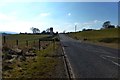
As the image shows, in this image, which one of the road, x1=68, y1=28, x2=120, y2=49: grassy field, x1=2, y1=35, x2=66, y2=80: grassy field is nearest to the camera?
x1=2, y1=35, x2=66, y2=80: grassy field

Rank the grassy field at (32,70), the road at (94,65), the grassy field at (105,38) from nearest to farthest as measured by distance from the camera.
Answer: the grassy field at (32,70)
the road at (94,65)
the grassy field at (105,38)

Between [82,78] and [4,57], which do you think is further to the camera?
[4,57]

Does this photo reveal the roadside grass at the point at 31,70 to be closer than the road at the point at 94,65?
Yes

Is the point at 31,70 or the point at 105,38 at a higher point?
the point at 105,38

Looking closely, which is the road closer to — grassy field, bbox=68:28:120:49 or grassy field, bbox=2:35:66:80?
grassy field, bbox=2:35:66:80

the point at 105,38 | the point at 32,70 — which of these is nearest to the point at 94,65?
the point at 32,70

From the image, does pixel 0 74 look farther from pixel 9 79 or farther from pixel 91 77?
pixel 91 77

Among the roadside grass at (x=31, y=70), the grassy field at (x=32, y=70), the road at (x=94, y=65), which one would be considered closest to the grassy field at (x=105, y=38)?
the road at (x=94, y=65)

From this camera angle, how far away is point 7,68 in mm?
14570

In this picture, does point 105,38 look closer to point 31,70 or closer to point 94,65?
point 94,65

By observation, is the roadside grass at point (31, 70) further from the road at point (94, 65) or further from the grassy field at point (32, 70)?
the road at point (94, 65)

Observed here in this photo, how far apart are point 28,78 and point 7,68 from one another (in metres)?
3.39

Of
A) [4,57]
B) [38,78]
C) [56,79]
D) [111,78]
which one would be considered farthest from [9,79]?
[4,57]

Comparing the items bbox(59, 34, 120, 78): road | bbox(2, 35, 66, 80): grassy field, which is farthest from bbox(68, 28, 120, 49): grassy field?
bbox(2, 35, 66, 80): grassy field
